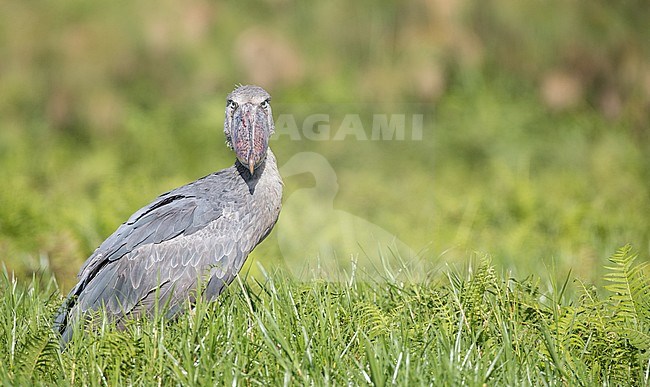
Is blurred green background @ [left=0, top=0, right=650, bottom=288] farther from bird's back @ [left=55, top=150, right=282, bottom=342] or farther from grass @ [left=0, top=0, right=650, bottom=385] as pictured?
bird's back @ [left=55, top=150, right=282, bottom=342]

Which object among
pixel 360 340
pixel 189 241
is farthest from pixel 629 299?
pixel 189 241

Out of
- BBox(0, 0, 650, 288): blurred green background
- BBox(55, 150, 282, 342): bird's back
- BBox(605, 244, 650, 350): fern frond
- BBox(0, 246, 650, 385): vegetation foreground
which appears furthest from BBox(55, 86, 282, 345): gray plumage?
BBox(0, 0, 650, 288): blurred green background

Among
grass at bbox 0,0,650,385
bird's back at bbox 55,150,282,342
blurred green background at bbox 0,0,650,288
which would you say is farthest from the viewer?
blurred green background at bbox 0,0,650,288

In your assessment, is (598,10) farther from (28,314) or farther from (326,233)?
(28,314)

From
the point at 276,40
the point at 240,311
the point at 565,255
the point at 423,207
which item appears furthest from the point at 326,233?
the point at 240,311

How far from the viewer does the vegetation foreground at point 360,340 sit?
3064 millimetres

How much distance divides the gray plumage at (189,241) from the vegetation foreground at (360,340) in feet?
0.55

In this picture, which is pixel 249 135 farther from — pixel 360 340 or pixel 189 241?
pixel 360 340

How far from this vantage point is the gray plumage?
377 centimetres

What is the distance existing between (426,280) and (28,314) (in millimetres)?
1557

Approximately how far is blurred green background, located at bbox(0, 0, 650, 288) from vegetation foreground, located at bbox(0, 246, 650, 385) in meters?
3.66

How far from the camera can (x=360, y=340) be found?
3.31m

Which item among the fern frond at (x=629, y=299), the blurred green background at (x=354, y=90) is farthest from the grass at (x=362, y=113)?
the fern frond at (x=629, y=299)

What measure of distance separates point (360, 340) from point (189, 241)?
907 millimetres
